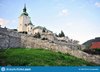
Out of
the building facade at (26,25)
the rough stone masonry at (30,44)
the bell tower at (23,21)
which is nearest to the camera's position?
the rough stone masonry at (30,44)

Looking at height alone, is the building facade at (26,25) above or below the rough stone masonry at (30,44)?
above

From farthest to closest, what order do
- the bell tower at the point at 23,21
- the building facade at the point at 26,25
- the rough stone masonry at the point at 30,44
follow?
the bell tower at the point at 23,21
the building facade at the point at 26,25
the rough stone masonry at the point at 30,44

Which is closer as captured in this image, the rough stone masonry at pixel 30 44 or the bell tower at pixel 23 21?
the rough stone masonry at pixel 30 44

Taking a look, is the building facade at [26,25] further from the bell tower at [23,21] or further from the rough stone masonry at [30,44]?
the rough stone masonry at [30,44]

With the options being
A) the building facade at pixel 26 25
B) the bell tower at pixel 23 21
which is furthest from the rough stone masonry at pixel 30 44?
the bell tower at pixel 23 21

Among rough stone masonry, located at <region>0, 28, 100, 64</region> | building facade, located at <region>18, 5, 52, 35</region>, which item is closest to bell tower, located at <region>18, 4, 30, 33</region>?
building facade, located at <region>18, 5, 52, 35</region>

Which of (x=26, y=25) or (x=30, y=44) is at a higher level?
(x=26, y=25)

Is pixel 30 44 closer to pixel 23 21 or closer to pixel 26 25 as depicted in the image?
pixel 23 21

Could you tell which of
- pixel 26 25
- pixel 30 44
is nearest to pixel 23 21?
pixel 26 25

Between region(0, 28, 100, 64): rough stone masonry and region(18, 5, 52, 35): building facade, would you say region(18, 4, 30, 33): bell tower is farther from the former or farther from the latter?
region(0, 28, 100, 64): rough stone masonry

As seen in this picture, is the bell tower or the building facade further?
the bell tower

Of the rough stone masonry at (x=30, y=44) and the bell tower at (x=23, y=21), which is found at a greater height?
the bell tower at (x=23, y=21)

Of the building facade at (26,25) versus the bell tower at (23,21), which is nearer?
the building facade at (26,25)

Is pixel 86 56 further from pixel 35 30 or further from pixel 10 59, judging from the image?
pixel 35 30
